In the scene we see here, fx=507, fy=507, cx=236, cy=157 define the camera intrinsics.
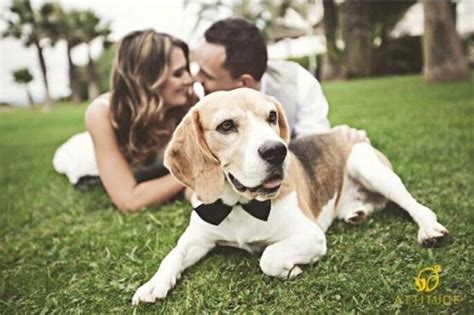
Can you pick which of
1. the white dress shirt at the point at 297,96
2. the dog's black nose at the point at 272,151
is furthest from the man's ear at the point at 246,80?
the dog's black nose at the point at 272,151

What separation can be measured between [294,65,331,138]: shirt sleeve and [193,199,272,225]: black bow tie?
235 cm

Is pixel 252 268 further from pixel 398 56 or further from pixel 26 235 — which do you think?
pixel 398 56

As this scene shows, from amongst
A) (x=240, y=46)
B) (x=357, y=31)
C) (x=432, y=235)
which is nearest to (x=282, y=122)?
(x=432, y=235)

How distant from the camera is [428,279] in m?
2.74

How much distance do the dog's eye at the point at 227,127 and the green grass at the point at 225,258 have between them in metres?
0.90

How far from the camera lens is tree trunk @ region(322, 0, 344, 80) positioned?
24641 mm

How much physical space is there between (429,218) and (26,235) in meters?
3.50

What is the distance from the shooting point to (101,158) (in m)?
5.11

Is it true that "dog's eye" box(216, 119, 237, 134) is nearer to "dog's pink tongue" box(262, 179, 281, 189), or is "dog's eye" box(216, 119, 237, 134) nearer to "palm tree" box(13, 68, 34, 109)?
"dog's pink tongue" box(262, 179, 281, 189)

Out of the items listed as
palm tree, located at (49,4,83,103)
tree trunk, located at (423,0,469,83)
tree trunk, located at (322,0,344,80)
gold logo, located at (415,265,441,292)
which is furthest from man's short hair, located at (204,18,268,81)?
tree trunk, located at (322,0,344,80)

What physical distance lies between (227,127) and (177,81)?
2.36 m

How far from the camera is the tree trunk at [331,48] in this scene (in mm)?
24641

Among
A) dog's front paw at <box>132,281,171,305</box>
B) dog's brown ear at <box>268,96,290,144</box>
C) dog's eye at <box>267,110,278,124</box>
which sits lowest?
dog's front paw at <box>132,281,171,305</box>

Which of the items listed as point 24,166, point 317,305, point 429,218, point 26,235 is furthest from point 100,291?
point 24,166
